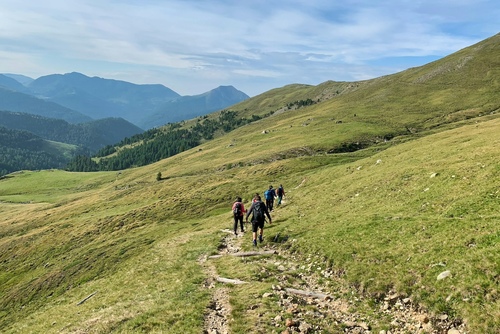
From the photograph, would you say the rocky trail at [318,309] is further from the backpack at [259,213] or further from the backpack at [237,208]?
the backpack at [237,208]

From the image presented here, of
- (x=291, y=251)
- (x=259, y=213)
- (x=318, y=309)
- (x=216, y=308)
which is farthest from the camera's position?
(x=259, y=213)

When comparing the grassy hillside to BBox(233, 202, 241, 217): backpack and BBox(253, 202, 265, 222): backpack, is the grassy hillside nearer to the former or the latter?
BBox(253, 202, 265, 222): backpack

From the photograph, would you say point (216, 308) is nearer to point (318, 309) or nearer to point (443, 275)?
point (318, 309)

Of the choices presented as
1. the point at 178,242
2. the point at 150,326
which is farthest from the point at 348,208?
the point at 150,326

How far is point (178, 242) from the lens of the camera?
34750 mm

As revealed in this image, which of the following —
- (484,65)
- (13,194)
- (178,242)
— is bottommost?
(13,194)

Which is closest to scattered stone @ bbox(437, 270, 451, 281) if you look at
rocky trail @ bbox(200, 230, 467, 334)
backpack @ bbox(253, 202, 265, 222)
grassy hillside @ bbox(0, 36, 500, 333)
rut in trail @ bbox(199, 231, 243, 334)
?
grassy hillside @ bbox(0, 36, 500, 333)

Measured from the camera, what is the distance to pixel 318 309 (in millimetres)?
14766

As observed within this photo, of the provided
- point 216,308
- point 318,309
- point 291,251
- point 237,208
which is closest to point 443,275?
point 318,309

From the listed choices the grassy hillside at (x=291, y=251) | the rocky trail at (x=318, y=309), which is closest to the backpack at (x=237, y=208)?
the grassy hillside at (x=291, y=251)

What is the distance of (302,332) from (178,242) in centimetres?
2392

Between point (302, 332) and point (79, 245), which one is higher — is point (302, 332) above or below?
above

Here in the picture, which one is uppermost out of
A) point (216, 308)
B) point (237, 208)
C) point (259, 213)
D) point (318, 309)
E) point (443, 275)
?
point (259, 213)

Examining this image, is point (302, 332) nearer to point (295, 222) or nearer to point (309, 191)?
point (295, 222)
